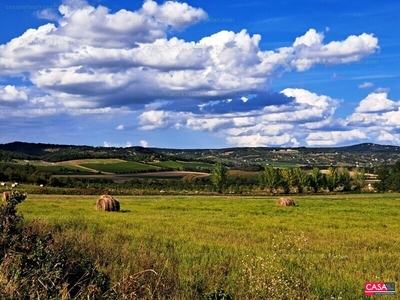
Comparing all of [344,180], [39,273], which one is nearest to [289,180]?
[344,180]

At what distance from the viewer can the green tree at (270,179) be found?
12838 centimetres

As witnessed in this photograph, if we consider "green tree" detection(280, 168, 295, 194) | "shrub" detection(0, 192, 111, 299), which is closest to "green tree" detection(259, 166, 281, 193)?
"green tree" detection(280, 168, 295, 194)

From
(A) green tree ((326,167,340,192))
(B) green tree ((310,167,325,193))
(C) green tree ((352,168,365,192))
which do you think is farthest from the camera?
(C) green tree ((352,168,365,192))

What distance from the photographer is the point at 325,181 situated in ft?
447

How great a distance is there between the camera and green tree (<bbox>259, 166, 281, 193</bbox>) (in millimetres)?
128375

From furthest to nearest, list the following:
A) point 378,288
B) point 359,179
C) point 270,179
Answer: point 359,179 → point 270,179 → point 378,288

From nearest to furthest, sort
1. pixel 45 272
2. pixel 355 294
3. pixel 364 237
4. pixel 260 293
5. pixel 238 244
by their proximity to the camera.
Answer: pixel 45 272, pixel 260 293, pixel 355 294, pixel 238 244, pixel 364 237

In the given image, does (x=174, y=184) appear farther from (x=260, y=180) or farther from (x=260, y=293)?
(x=260, y=293)

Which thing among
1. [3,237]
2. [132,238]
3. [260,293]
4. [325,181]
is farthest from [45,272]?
[325,181]

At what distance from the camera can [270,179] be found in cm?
12850

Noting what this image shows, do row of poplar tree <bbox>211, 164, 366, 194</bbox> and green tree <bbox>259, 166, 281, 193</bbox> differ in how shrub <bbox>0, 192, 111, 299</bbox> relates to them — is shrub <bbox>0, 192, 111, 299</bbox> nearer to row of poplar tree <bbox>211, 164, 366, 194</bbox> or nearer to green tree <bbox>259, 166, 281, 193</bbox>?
row of poplar tree <bbox>211, 164, 366, 194</bbox>

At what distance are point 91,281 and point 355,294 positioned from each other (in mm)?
6310

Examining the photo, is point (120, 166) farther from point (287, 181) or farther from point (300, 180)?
point (300, 180)

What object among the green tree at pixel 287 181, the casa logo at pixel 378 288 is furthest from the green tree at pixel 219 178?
the casa logo at pixel 378 288
